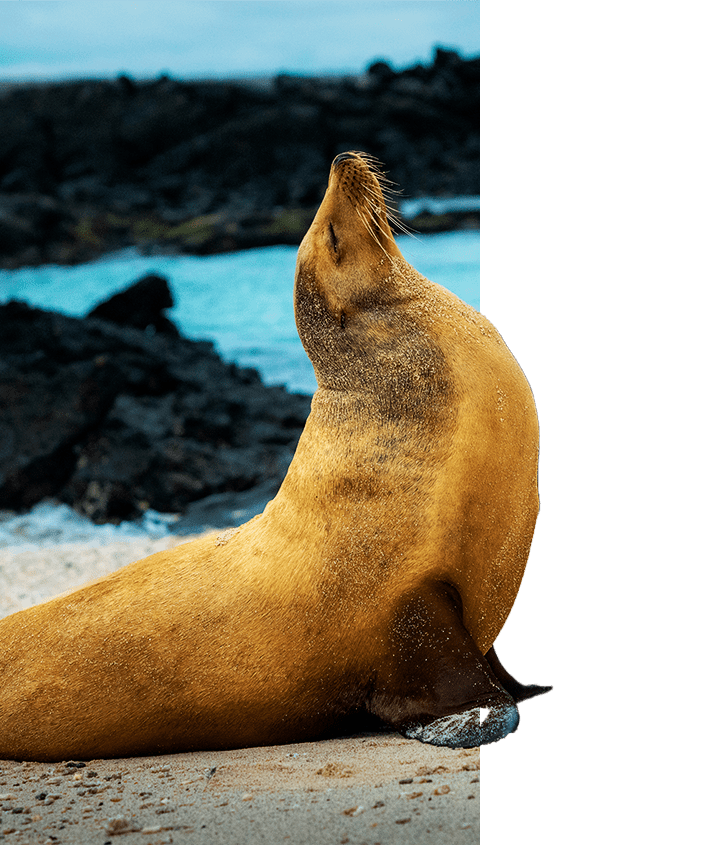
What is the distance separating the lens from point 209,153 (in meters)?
7.62

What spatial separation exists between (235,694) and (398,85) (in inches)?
165

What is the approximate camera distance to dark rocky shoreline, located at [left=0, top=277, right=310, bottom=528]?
8742 mm

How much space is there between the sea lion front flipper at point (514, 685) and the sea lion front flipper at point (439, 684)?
0.95m

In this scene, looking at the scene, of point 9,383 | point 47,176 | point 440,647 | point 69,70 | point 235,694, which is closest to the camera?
→ point 440,647

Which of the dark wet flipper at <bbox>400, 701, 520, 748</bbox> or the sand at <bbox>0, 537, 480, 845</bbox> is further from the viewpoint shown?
the dark wet flipper at <bbox>400, 701, 520, 748</bbox>

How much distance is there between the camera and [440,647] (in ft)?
12.3

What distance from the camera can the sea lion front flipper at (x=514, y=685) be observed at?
474 centimetres

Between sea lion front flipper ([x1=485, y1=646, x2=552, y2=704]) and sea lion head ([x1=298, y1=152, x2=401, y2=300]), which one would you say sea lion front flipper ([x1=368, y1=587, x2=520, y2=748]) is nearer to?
sea lion front flipper ([x1=485, y1=646, x2=552, y2=704])

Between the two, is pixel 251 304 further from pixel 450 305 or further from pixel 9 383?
pixel 450 305

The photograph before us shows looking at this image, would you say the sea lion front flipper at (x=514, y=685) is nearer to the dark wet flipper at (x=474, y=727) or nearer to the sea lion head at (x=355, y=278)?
the dark wet flipper at (x=474, y=727)

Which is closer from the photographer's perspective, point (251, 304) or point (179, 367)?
point (251, 304)

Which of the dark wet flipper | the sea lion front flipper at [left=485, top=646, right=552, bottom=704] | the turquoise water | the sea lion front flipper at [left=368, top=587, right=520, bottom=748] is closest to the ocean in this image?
the turquoise water

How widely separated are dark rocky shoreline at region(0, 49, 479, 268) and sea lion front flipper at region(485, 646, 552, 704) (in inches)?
112

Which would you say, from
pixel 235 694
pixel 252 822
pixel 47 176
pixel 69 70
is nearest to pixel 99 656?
pixel 235 694
